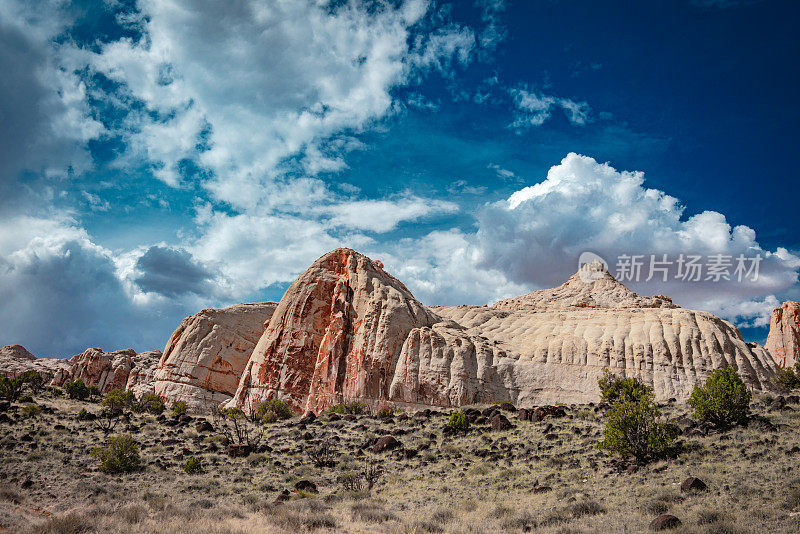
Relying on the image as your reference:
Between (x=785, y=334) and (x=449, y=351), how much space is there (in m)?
77.1

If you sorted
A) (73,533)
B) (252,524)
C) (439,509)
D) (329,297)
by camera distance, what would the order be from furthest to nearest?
1. (329,297)
2. (439,509)
3. (252,524)
4. (73,533)

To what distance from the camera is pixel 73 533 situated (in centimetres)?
1728

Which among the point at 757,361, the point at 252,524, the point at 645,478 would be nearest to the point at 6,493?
the point at 252,524

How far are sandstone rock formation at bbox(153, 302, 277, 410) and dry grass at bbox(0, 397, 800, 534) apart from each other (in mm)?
32555

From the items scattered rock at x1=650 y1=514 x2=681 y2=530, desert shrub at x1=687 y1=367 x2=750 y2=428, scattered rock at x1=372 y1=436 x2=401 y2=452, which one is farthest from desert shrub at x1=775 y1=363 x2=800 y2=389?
scattered rock at x1=650 y1=514 x2=681 y2=530

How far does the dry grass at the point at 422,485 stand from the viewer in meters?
18.3

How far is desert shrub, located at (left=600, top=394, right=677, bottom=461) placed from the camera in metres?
24.7

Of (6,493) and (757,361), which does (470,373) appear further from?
(6,493)

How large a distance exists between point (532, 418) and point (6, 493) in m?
32.0

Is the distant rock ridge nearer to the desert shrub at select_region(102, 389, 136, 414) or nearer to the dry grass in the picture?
the desert shrub at select_region(102, 389, 136, 414)

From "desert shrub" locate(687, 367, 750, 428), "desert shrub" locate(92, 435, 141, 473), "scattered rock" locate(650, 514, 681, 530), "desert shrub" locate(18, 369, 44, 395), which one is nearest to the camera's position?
"scattered rock" locate(650, 514, 681, 530)

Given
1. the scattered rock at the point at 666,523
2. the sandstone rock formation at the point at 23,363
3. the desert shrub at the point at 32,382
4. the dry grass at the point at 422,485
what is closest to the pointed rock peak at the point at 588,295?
the dry grass at the point at 422,485

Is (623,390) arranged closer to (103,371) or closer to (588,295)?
(588,295)

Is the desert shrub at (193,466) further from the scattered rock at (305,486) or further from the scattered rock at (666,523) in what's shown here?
the scattered rock at (666,523)
